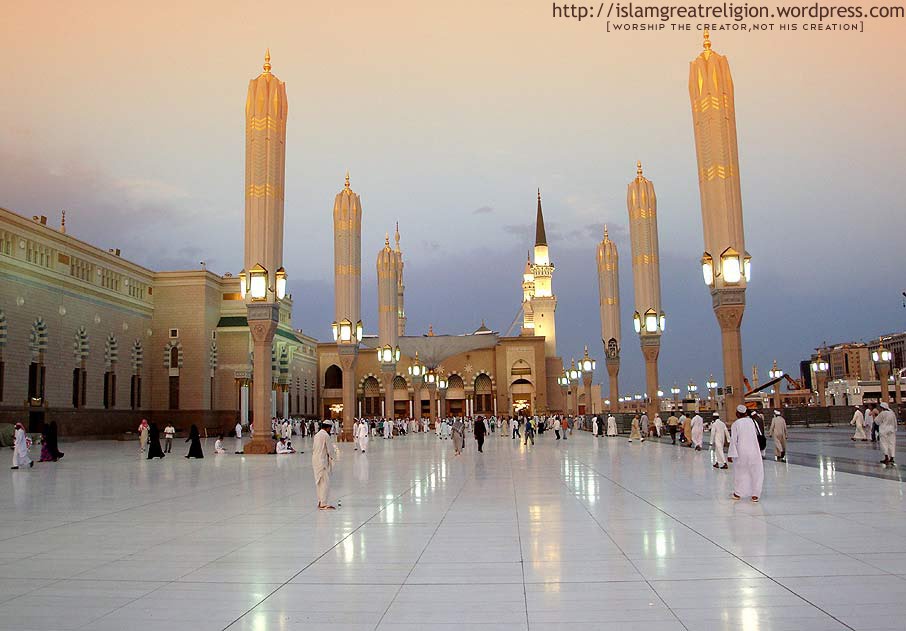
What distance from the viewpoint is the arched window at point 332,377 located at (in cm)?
7519

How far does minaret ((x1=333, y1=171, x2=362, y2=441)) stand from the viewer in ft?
102

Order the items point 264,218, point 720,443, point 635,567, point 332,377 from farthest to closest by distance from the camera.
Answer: point 332,377 < point 264,218 < point 720,443 < point 635,567

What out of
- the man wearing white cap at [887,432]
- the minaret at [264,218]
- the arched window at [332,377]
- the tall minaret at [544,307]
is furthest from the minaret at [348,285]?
the tall minaret at [544,307]

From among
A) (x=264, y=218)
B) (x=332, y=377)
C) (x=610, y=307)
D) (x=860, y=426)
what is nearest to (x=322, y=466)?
(x=264, y=218)

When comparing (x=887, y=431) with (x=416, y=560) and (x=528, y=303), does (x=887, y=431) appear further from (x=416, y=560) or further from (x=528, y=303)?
(x=528, y=303)

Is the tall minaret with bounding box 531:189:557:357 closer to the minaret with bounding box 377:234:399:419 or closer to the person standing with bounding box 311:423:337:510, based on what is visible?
the minaret with bounding box 377:234:399:419

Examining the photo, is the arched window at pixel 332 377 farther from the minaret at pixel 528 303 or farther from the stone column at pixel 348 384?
the stone column at pixel 348 384

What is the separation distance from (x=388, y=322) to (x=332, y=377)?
34.3 meters

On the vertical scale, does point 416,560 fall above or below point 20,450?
below

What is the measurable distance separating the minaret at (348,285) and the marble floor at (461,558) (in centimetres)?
1896

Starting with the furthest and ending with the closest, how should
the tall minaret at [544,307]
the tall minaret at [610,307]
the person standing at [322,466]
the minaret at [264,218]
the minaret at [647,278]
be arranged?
the tall minaret at [544,307] < the tall minaret at [610,307] < the minaret at [647,278] < the minaret at [264,218] < the person standing at [322,466]

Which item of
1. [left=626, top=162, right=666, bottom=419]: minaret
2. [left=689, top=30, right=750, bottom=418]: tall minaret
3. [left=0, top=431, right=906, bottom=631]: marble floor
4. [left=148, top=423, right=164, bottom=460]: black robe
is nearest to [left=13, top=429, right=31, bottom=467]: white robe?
[left=148, top=423, right=164, bottom=460]: black robe

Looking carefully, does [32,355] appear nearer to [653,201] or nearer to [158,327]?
[158,327]

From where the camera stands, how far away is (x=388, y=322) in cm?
4284
